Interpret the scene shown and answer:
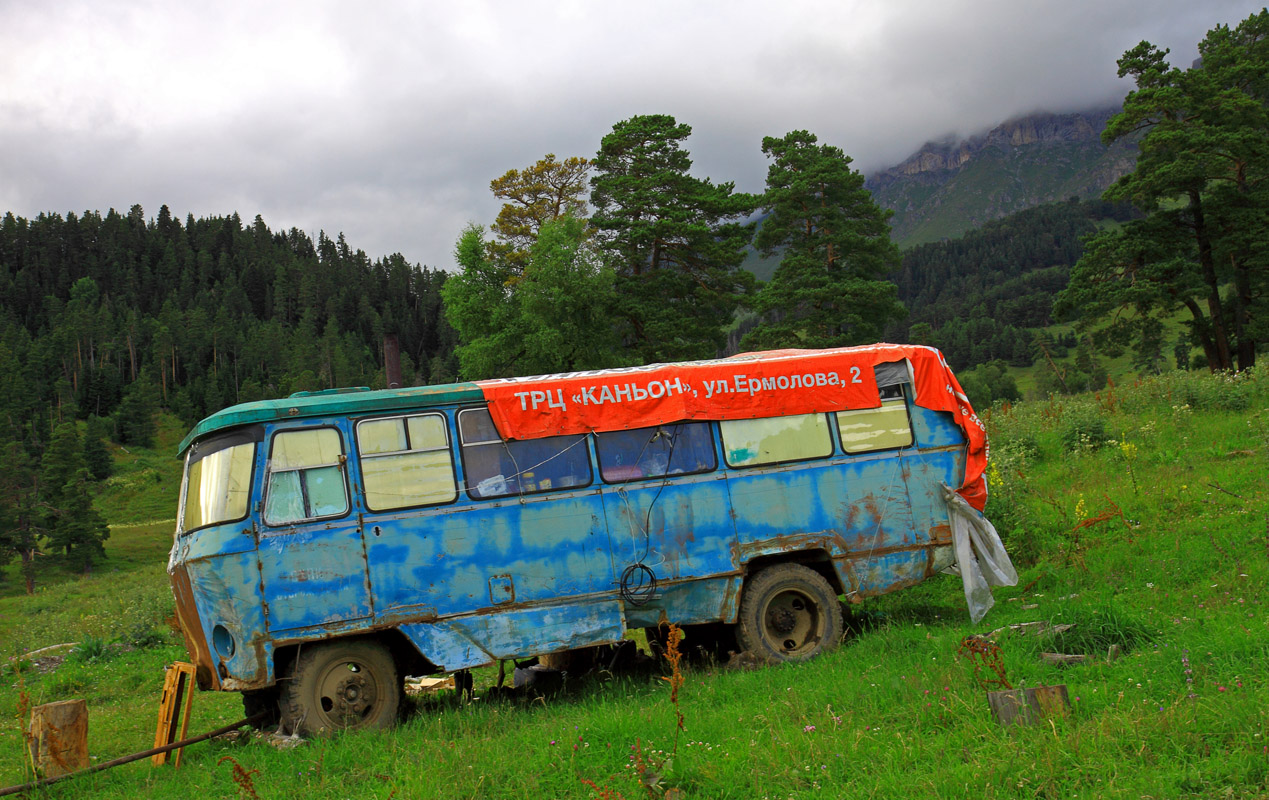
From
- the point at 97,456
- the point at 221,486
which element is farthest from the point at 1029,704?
the point at 97,456

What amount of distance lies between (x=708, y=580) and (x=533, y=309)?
25.0 meters

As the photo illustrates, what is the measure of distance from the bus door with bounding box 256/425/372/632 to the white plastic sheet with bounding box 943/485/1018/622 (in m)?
7.07

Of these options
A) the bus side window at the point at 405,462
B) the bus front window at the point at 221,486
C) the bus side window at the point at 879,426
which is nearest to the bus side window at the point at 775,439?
the bus side window at the point at 879,426

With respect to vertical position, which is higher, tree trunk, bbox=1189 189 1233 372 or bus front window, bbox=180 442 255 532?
tree trunk, bbox=1189 189 1233 372

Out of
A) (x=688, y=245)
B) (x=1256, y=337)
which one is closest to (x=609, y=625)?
(x=688, y=245)

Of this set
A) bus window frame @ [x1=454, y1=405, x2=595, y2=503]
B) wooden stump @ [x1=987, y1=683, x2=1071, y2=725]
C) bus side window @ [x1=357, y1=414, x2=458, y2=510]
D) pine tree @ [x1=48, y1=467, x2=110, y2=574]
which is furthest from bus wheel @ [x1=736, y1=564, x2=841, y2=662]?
pine tree @ [x1=48, y1=467, x2=110, y2=574]

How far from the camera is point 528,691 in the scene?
10.3m

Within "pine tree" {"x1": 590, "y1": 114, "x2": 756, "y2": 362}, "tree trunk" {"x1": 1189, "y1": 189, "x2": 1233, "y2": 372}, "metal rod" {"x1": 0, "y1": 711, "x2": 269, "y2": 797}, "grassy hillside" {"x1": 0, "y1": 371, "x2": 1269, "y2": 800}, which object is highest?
"pine tree" {"x1": 590, "y1": 114, "x2": 756, "y2": 362}

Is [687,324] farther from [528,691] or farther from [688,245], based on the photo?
[528,691]

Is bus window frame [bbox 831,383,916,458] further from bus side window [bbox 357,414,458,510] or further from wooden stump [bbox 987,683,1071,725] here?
bus side window [bbox 357,414,458,510]

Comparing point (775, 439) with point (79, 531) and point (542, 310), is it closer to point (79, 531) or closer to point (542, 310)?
point (542, 310)

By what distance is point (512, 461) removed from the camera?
9.31 m

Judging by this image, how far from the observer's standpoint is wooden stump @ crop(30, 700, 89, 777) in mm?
7637

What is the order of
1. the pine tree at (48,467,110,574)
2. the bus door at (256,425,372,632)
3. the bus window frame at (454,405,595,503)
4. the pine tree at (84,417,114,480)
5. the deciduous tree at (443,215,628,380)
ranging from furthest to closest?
the pine tree at (84,417,114,480), the pine tree at (48,467,110,574), the deciduous tree at (443,215,628,380), the bus window frame at (454,405,595,503), the bus door at (256,425,372,632)
